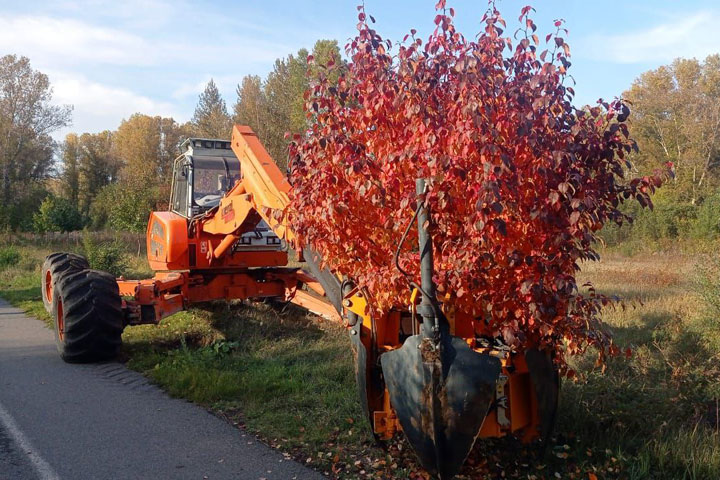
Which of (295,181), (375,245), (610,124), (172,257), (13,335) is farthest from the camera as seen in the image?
(13,335)

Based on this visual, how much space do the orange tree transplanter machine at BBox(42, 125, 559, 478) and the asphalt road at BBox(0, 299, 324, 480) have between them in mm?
889

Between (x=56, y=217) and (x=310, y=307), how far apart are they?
37536mm

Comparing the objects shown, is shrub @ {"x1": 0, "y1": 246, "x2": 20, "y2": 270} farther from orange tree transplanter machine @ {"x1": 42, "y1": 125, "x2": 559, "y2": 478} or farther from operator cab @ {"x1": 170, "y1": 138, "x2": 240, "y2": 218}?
operator cab @ {"x1": 170, "y1": 138, "x2": 240, "y2": 218}

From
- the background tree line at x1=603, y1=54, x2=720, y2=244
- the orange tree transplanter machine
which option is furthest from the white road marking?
the background tree line at x1=603, y1=54, x2=720, y2=244

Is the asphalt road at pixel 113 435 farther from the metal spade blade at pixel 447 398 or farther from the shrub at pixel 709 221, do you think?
the shrub at pixel 709 221

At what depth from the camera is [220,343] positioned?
27.4 feet

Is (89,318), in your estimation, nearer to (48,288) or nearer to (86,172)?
(48,288)

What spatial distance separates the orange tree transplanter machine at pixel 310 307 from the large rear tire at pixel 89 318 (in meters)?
0.01

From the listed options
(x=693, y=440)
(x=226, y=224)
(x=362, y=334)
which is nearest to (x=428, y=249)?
(x=362, y=334)

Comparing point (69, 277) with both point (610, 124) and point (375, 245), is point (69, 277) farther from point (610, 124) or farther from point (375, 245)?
point (610, 124)

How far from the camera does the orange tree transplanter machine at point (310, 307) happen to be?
148 inches

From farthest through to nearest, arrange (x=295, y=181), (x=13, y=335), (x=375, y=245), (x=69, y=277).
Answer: (x=13, y=335), (x=69, y=277), (x=295, y=181), (x=375, y=245)

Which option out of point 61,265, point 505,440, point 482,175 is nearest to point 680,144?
point 61,265

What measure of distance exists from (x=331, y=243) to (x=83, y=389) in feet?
13.3
